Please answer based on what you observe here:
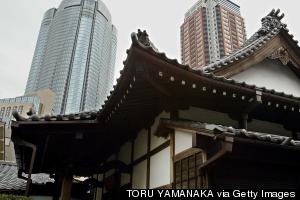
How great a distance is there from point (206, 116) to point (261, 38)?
4.01m

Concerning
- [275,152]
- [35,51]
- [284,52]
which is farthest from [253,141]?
[35,51]

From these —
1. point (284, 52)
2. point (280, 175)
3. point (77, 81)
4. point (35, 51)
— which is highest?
point (35, 51)

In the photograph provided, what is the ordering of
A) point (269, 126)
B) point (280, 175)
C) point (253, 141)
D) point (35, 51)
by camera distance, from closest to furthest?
point (253, 141) < point (280, 175) < point (269, 126) < point (35, 51)

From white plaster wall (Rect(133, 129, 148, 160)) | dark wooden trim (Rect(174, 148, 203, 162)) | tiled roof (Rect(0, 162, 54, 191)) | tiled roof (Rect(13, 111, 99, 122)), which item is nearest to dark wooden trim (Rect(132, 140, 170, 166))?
white plaster wall (Rect(133, 129, 148, 160))

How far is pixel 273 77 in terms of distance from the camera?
10336 millimetres

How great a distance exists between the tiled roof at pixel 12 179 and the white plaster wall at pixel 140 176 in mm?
7653

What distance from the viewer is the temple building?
595cm

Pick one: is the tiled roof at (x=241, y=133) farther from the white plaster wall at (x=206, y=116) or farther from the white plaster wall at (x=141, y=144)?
the white plaster wall at (x=141, y=144)

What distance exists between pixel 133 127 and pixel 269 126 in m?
3.88

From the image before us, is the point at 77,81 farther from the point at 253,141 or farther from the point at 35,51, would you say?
the point at 253,141

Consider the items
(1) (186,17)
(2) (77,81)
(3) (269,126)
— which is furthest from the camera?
(2) (77,81)

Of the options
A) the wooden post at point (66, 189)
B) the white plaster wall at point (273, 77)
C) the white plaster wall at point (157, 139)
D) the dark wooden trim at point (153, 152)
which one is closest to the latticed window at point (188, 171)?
the dark wooden trim at point (153, 152)

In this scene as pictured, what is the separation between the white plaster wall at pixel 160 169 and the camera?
7.33m

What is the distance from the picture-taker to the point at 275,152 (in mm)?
6102
